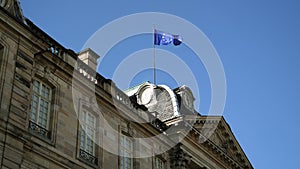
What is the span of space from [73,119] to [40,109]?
1.51 meters

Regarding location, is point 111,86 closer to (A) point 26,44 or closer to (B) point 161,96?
(A) point 26,44

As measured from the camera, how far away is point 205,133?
28.0 metres

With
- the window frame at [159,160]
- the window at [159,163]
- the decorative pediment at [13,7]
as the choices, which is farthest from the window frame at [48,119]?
the window at [159,163]

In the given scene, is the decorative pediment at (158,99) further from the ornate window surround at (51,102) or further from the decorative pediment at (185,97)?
the ornate window surround at (51,102)

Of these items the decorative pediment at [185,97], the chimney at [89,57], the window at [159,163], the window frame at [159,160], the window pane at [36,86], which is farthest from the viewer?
the decorative pediment at [185,97]

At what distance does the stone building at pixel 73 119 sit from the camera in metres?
16.2

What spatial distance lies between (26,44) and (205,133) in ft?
43.1

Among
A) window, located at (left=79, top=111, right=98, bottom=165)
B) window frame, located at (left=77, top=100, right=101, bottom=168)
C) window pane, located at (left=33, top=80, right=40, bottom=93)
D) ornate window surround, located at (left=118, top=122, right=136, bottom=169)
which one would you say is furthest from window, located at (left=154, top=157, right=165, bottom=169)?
→ window pane, located at (left=33, top=80, right=40, bottom=93)

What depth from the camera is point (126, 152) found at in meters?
21.8

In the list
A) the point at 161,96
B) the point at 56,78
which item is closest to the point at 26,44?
the point at 56,78

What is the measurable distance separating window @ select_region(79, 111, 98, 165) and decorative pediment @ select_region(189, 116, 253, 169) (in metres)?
7.33

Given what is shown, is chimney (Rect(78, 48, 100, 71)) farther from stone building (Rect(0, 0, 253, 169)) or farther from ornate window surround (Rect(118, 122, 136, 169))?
ornate window surround (Rect(118, 122, 136, 169))

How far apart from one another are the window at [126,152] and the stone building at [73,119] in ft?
0.13

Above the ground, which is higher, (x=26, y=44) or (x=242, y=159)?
(x=242, y=159)
